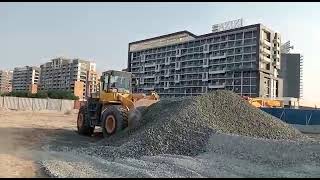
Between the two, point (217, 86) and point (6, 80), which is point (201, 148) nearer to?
point (217, 86)

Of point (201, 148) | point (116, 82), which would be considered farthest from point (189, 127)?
point (116, 82)

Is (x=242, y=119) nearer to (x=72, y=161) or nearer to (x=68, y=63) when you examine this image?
(x=72, y=161)

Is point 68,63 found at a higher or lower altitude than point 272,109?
higher

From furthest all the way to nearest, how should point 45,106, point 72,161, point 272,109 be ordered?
point 45,106, point 272,109, point 72,161

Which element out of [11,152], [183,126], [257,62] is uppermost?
[257,62]

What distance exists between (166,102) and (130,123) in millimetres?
1505

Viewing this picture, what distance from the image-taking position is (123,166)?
864 centimetres

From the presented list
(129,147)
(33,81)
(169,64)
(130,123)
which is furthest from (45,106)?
(33,81)

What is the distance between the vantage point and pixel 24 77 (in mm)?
138250

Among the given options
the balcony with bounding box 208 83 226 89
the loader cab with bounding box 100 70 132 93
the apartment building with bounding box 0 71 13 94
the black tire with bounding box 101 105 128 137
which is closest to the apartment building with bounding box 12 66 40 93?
the apartment building with bounding box 0 71 13 94

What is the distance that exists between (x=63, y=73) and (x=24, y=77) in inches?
915

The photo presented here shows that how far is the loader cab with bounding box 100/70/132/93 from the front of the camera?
16.3 meters

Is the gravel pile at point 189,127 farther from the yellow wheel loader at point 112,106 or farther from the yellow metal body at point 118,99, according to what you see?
the yellow metal body at point 118,99

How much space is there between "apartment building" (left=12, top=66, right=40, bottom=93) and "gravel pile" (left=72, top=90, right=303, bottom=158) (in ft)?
410
